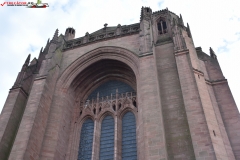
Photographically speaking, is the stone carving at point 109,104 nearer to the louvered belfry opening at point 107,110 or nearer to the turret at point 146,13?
the louvered belfry opening at point 107,110

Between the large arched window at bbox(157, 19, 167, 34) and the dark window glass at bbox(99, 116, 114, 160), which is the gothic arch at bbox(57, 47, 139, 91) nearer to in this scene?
the large arched window at bbox(157, 19, 167, 34)

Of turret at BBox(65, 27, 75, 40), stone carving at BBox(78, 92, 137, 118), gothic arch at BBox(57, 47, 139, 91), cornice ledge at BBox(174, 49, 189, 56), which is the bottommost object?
stone carving at BBox(78, 92, 137, 118)

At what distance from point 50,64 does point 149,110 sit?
7.32 metres

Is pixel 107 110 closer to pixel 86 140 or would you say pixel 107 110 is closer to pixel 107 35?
pixel 86 140

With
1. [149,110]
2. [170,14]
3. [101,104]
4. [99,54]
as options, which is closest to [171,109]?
[149,110]

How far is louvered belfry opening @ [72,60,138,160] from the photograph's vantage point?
514 inches

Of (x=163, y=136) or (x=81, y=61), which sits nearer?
(x=163, y=136)

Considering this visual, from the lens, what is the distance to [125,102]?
14.9 m

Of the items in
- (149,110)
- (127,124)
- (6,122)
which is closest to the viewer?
(149,110)

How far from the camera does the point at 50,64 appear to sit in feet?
51.1

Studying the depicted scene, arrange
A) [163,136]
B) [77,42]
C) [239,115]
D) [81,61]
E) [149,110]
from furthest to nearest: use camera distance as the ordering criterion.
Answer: [77,42] < [81,61] < [239,115] < [149,110] < [163,136]

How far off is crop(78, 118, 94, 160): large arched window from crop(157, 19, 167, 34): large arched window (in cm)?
681

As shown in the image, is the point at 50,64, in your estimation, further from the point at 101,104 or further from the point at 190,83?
the point at 190,83

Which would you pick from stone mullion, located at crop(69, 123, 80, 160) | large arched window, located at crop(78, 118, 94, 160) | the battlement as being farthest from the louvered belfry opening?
the battlement
